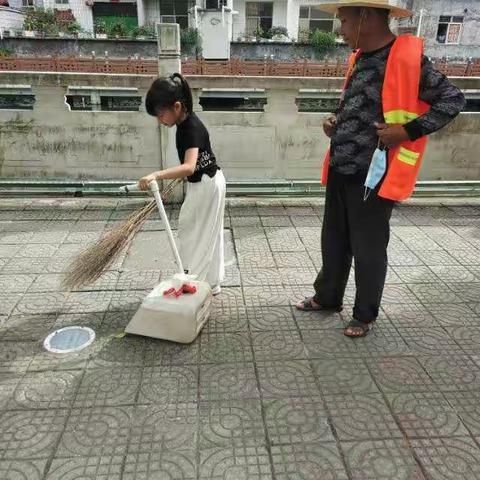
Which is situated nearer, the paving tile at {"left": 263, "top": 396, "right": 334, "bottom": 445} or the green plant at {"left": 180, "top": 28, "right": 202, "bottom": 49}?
the paving tile at {"left": 263, "top": 396, "right": 334, "bottom": 445}

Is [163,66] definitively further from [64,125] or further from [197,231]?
[197,231]

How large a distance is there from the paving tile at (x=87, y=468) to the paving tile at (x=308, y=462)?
0.71m

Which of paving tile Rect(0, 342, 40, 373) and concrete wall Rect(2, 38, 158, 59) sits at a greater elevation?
concrete wall Rect(2, 38, 158, 59)

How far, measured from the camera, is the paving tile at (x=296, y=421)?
2.10 meters

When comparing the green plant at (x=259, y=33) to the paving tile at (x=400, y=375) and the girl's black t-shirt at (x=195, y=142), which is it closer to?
the girl's black t-shirt at (x=195, y=142)

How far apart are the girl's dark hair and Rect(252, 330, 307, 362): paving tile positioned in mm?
1568

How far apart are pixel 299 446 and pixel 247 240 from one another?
8.54 feet

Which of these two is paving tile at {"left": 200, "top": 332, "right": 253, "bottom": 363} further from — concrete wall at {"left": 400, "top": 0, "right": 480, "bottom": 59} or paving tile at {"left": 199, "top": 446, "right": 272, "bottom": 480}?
concrete wall at {"left": 400, "top": 0, "right": 480, "bottom": 59}

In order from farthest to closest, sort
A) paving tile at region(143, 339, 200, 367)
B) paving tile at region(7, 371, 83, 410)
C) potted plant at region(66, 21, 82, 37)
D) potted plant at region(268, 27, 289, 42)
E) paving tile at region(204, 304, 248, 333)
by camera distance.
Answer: potted plant at region(268, 27, 289, 42)
potted plant at region(66, 21, 82, 37)
paving tile at region(204, 304, 248, 333)
paving tile at region(143, 339, 200, 367)
paving tile at region(7, 371, 83, 410)

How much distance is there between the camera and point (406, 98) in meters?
2.35

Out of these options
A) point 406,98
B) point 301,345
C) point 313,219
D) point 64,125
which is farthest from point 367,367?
point 64,125

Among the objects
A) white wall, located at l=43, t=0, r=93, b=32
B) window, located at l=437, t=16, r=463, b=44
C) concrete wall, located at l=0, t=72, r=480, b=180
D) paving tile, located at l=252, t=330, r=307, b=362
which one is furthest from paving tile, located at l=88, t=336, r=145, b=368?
white wall, located at l=43, t=0, r=93, b=32

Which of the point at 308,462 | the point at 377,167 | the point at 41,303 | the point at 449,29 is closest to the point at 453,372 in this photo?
the point at 308,462

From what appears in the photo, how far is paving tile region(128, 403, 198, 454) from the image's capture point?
2.03 metres
